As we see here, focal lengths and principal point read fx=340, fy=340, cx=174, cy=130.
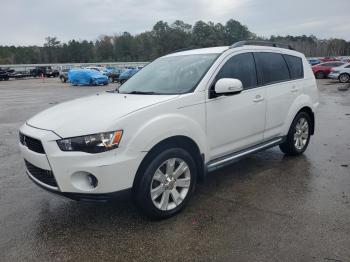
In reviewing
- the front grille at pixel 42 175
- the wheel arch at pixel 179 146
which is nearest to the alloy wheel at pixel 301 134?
the wheel arch at pixel 179 146

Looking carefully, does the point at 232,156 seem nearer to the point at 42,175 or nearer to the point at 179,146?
the point at 179,146

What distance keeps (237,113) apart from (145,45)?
115567mm

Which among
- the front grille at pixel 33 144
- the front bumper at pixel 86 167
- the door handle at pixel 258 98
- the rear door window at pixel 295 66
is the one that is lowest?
the front bumper at pixel 86 167

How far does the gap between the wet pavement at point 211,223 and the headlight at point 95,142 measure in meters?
0.92

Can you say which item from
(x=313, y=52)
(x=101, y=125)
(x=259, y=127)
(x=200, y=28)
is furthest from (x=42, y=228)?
(x=313, y=52)

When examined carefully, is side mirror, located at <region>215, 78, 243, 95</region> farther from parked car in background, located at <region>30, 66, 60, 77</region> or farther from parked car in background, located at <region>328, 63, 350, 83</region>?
parked car in background, located at <region>30, 66, 60, 77</region>

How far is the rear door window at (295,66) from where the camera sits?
5547 millimetres

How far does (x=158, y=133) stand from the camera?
3402mm

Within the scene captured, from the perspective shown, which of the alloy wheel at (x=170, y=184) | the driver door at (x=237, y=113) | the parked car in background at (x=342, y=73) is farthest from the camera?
Answer: the parked car in background at (x=342, y=73)

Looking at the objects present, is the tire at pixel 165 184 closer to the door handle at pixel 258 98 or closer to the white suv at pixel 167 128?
the white suv at pixel 167 128

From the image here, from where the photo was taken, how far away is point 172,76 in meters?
4.40

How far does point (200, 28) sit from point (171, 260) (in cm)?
10746

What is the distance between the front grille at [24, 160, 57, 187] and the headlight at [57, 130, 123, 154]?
369mm


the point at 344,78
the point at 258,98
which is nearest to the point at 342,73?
the point at 344,78
